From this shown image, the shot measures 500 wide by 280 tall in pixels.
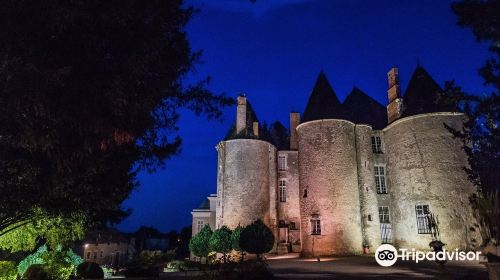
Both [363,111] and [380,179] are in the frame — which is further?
[363,111]

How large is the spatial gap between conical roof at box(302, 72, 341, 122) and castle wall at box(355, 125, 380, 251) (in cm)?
232

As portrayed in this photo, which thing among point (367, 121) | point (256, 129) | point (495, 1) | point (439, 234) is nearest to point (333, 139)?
point (367, 121)

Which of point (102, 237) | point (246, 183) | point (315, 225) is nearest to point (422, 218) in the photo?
point (315, 225)

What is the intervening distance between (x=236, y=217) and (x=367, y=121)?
12777 millimetres

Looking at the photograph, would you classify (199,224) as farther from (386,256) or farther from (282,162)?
(386,256)

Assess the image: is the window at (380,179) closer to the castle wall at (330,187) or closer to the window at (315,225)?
the castle wall at (330,187)

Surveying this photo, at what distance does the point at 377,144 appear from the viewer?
27.4m

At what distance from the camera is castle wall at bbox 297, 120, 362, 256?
969 inches

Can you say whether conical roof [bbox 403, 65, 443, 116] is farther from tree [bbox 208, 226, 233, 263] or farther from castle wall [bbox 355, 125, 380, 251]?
tree [bbox 208, 226, 233, 263]

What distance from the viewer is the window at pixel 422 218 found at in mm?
23047

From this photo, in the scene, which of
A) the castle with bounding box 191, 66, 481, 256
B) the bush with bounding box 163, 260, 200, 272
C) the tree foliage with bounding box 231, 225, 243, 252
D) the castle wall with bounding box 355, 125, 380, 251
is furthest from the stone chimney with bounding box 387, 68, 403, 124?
the bush with bounding box 163, 260, 200, 272

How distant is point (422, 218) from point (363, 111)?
1010cm

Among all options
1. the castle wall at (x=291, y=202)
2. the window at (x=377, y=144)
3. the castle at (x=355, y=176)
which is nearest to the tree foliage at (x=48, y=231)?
the castle at (x=355, y=176)

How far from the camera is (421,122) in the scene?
24.1m
